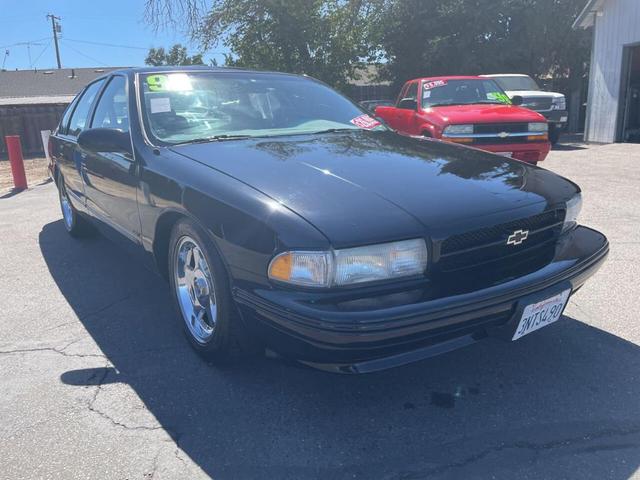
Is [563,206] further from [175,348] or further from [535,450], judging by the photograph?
[175,348]

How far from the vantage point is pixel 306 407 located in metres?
2.62

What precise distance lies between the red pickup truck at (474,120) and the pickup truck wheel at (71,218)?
16.4 ft

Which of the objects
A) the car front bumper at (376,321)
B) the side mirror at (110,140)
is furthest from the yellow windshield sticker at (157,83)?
the car front bumper at (376,321)

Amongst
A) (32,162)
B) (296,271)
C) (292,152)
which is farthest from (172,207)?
(32,162)

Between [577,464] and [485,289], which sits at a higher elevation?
[485,289]

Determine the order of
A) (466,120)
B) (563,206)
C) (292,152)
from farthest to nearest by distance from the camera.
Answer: (466,120) → (292,152) → (563,206)

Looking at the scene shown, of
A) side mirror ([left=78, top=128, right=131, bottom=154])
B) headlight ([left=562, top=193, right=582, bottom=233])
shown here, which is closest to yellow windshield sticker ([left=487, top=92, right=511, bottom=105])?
headlight ([left=562, top=193, right=582, bottom=233])

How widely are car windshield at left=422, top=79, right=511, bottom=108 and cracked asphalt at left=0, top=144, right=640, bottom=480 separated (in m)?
5.96

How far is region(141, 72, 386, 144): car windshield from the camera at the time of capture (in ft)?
11.0

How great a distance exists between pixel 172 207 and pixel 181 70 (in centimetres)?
130

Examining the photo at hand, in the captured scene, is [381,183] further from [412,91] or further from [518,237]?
[412,91]

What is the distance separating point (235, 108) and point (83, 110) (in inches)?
77.7

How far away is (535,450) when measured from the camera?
227 cm

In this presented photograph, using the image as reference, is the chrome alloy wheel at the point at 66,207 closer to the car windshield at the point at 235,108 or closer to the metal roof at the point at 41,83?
the car windshield at the point at 235,108
